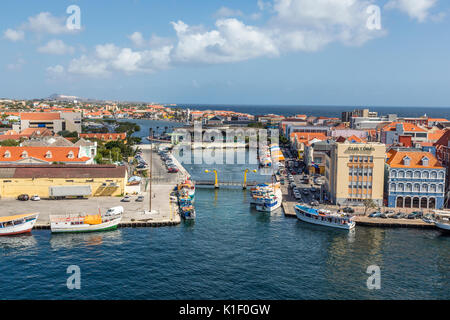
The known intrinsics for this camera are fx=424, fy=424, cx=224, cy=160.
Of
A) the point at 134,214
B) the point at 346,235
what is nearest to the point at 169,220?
the point at 134,214

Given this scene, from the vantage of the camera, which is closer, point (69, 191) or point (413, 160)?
point (413, 160)

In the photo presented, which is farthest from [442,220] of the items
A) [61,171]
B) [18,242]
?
[61,171]

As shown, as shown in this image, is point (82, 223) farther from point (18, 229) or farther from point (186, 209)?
point (186, 209)

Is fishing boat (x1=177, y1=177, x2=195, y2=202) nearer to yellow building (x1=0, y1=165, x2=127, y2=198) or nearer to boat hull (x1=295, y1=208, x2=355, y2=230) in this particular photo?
yellow building (x1=0, y1=165, x2=127, y2=198)

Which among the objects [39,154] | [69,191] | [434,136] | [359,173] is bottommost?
[69,191]

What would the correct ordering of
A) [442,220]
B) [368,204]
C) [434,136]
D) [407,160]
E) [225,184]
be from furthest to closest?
[434,136], [225,184], [407,160], [368,204], [442,220]

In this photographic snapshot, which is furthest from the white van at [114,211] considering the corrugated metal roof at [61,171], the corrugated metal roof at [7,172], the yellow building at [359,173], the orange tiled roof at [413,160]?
the orange tiled roof at [413,160]

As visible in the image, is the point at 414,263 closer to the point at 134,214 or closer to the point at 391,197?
the point at 391,197
